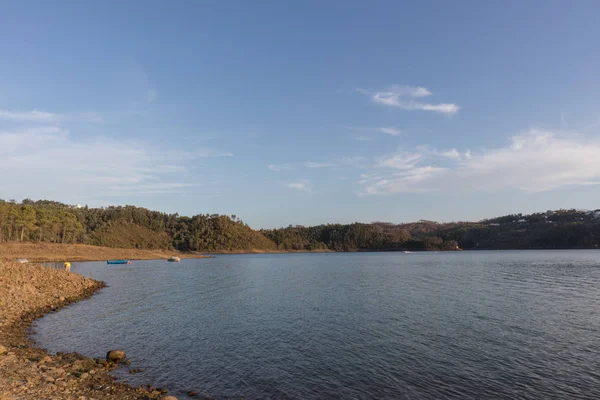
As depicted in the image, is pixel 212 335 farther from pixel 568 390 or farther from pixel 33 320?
pixel 568 390

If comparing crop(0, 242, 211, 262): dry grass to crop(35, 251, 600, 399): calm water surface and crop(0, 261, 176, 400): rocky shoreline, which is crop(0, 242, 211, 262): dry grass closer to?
crop(0, 261, 176, 400): rocky shoreline

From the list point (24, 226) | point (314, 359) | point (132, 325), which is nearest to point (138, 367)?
point (314, 359)

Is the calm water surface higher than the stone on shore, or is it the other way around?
the stone on shore

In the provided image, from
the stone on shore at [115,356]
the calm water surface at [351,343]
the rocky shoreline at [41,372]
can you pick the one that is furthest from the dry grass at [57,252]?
the stone on shore at [115,356]

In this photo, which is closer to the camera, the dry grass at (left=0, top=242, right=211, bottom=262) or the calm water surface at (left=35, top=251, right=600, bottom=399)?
the calm water surface at (left=35, top=251, right=600, bottom=399)

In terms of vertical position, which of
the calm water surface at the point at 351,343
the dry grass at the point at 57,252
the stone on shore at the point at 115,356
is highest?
the dry grass at the point at 57,252

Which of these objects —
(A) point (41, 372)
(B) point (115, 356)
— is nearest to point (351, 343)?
(B) point (115, 356)

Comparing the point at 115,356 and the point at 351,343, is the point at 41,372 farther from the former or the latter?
the point at 351,343

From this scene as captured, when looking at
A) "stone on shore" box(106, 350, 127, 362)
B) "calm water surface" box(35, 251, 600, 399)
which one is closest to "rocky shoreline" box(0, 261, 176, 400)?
"stone on shore" box(106, 350, 127, 362)

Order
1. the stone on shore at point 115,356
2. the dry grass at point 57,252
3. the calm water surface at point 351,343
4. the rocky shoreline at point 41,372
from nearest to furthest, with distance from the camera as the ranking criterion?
the rocky shoreline at point 41,372, the calm water surface at point 351,343, the stone on shore at point 115,356, the dry grass at point 57,252

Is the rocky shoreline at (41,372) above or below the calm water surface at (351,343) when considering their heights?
above

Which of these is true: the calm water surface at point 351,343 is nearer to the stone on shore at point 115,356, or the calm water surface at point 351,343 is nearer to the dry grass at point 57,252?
the stone on shore at point 115,356

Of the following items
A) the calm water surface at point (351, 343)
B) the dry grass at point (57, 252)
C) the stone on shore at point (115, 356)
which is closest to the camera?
the calm water surface at point (351, 343)

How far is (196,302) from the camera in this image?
147 feet
